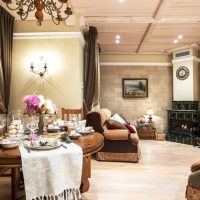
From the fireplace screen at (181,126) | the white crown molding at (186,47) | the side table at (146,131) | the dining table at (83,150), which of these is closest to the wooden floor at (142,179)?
the dining table at (83,150)

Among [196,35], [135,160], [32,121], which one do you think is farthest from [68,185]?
[196,35]

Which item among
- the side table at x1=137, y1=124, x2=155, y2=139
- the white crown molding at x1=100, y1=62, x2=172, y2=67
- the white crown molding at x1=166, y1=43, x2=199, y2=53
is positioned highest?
the white crown molding at x1=166, y1=43, x2=199, y2=53

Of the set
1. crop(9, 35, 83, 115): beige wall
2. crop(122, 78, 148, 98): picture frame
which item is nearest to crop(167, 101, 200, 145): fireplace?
crop(122, 78, 148, 98): picture frame

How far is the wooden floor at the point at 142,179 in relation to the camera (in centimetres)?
314

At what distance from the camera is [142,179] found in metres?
3.78

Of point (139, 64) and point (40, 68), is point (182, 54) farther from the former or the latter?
point (40, 68)

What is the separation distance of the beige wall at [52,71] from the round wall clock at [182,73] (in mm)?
3923

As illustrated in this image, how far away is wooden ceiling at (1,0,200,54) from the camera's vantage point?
432 centimetres

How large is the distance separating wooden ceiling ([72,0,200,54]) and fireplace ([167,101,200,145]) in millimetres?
1855

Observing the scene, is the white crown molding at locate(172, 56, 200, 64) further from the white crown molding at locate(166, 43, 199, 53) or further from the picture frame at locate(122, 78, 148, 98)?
the picture frame at locate(122, 78, 148, 98)

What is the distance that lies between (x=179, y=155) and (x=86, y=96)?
2431 mm

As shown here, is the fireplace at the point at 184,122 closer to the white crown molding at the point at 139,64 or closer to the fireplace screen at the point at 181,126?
the fireplace screen at the point at 181,126

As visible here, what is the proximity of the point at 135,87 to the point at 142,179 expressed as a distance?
4.89 meters

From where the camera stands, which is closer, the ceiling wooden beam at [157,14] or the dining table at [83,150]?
the dining table at [83,150]
